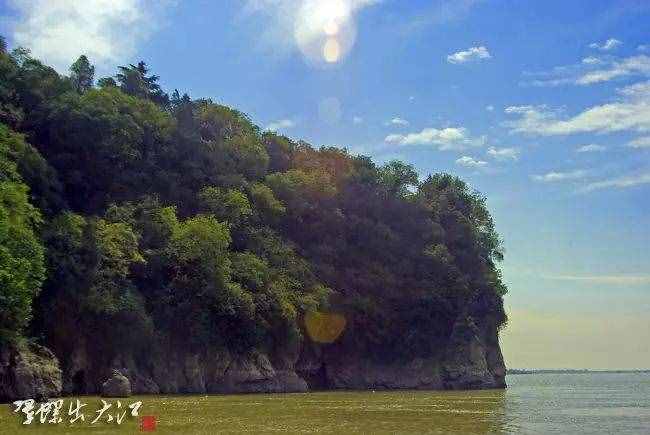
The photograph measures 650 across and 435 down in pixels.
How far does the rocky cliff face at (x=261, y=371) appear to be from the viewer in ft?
101

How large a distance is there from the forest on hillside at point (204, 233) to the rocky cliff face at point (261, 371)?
3.37 ft

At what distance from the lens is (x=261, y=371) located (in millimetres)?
45156

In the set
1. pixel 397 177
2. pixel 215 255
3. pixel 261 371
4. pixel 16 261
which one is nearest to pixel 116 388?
pixel 16 261

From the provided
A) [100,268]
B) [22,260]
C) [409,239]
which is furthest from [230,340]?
[409,239]

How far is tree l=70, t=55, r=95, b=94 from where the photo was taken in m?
66.1

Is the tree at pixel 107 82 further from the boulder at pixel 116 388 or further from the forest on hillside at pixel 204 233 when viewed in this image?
the boulder at pixel 116 388

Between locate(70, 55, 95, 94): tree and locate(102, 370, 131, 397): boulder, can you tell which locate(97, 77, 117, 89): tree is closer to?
locate(70, 55, 95, 94): tree

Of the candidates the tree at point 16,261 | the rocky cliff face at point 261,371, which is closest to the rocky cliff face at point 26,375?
the rocky cliff face at point 261,371

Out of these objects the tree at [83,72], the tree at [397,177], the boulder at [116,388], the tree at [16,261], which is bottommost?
the boulder at [116,388]

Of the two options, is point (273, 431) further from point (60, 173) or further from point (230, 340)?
point (60, 173)

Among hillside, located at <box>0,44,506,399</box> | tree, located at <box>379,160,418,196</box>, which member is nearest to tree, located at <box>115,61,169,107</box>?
hillside, located at <box>0,44,506,399</box>

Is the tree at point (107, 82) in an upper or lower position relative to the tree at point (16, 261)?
upper

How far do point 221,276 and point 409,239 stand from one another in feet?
81.0

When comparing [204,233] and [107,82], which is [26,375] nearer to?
[204,233]
